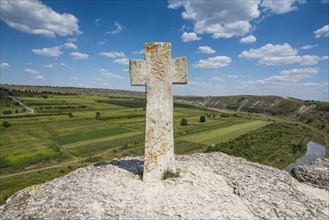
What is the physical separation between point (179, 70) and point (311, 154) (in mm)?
50362

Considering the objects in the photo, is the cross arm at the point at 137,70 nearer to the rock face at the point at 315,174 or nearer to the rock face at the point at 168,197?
the rock face at the point at 168,197

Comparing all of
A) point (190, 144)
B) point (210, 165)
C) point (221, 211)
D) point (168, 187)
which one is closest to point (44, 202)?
point (168, 187)

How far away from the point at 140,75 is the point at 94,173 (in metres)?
4.90

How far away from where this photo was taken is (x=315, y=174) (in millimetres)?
14609

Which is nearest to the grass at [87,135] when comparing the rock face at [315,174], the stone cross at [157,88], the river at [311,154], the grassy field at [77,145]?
the grassy field at [77,145]

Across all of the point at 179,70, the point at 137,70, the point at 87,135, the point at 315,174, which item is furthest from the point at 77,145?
the point at 179,70

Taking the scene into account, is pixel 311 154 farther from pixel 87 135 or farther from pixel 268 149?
pixel 87 135

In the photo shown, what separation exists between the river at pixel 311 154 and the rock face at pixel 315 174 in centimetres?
2729

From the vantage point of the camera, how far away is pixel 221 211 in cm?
874

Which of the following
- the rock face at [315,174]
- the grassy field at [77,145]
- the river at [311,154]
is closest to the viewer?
the rock face at [315,174]

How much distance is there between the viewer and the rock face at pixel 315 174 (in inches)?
546

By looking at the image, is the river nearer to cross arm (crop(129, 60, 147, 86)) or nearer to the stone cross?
the stone cross

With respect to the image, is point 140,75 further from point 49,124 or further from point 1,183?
point 49,124

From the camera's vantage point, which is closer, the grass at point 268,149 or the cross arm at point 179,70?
the cross arm at point 179,70
